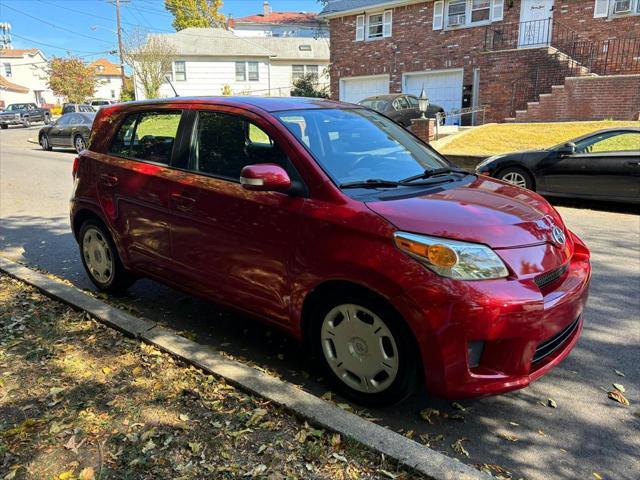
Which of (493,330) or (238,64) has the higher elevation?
(238,64)

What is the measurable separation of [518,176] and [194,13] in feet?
186

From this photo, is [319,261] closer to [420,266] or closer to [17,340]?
[420,266]

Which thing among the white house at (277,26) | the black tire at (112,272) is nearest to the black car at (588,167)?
the black tire at (112,272)

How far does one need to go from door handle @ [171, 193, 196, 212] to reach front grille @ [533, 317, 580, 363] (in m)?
2.44

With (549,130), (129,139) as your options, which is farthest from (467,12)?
(129,139)

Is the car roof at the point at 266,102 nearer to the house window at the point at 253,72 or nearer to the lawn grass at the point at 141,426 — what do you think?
the lawn grass at the point at 141,426

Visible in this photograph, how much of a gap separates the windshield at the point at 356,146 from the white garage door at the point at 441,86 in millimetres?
19392

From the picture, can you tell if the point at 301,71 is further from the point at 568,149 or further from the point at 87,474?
the point at 87,474

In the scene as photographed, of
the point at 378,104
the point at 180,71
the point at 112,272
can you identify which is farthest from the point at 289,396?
the point at 180,71

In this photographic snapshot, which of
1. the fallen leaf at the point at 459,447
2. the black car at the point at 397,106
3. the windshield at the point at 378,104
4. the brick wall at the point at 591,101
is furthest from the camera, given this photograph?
the windshield at the point at 378,104

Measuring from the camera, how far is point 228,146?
145 inches

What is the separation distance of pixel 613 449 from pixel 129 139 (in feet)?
13.7

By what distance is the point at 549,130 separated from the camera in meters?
14.6

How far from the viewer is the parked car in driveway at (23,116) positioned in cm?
4053
